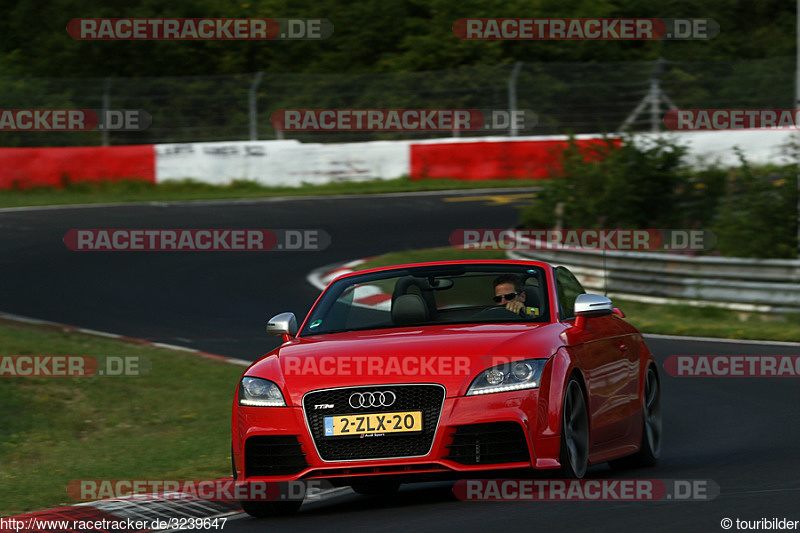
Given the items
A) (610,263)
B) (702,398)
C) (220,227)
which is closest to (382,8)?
(220,227)

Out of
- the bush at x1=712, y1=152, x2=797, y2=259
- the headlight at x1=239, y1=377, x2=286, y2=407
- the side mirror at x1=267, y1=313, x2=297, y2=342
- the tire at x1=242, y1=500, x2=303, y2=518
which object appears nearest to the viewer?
the headlight at x1=239, y1=377, x2=286, y2=407

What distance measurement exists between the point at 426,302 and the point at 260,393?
4.32 feet

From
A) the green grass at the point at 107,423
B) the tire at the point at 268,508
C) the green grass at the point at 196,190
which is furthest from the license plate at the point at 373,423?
the green grass at the point at 196,190

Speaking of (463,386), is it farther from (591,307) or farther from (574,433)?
(591,307)

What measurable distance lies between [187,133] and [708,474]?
2320cm

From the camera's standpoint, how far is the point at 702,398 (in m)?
11.5

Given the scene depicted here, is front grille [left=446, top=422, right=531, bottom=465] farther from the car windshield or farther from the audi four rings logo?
the car windshield

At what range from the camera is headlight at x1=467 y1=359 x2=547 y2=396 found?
6.75 metres

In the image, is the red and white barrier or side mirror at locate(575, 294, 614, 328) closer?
side mirror at locate(575, 294, 614, 328)

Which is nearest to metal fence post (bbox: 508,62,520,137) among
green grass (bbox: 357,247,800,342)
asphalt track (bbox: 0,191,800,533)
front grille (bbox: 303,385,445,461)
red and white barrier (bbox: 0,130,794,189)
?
red and white barrier (bbox: 0,130,794,189)

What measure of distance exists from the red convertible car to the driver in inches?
0.6

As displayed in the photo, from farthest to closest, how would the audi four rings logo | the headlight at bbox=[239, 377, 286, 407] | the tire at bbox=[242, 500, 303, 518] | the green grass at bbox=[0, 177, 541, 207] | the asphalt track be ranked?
1. the green grass at bbox=[0, 177, 541, 207]
2. the tire at bbox=[242, 500, 303, 518]
3. the headlight at bbox=[239, 377, 286, 407]
4. the audi four rings logo
5. the asphalt track

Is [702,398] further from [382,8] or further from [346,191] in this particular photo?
[382,8]

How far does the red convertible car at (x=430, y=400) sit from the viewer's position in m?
6.73
